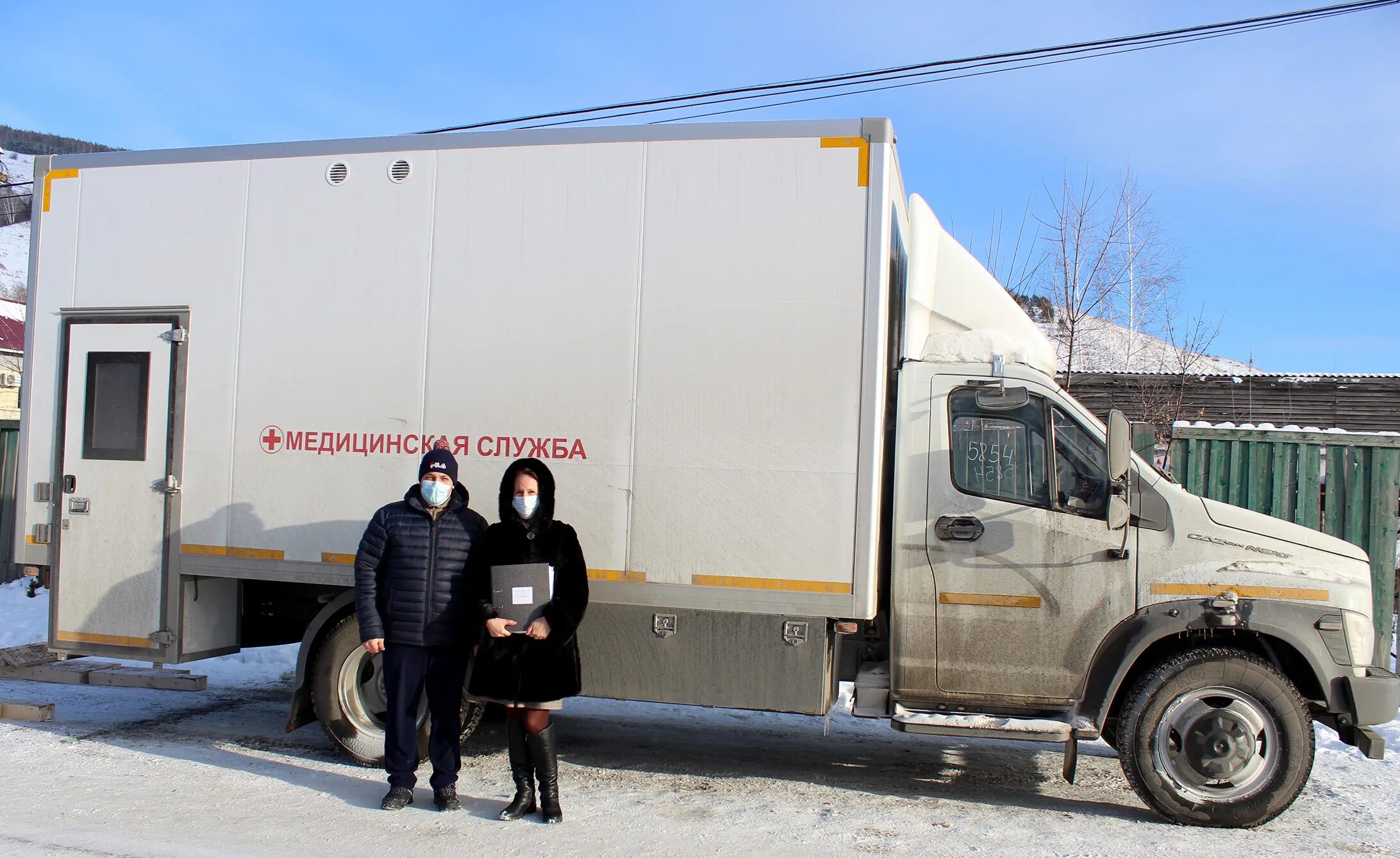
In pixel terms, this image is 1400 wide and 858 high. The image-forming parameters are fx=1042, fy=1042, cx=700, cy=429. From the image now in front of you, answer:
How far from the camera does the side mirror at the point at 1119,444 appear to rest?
198 inches

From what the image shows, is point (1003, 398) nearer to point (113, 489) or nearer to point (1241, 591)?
point (1241, 591)

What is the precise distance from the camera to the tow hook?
16.8ft

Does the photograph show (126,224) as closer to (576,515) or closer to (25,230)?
(576,515)

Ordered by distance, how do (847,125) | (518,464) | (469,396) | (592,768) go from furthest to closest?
(592,768) → (469,396) → (847,125) → (518,464)

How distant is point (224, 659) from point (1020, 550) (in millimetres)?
6787

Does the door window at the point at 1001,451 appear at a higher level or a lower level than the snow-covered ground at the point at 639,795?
higher

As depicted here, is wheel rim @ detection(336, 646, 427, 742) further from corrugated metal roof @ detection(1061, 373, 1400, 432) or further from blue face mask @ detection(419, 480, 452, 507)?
corrugated metal roof @ detection(1061, 373, 1400, 432)

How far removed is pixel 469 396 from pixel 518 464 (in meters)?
0.89

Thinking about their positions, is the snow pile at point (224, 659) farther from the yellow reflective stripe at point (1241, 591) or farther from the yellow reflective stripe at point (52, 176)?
the yellow reflective stripe at point (1241, 591)

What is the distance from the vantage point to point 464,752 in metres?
6.43

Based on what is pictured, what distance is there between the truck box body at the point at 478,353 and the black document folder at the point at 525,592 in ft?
2.01

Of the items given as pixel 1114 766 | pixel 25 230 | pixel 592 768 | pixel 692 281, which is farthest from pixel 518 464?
pixel 25 230

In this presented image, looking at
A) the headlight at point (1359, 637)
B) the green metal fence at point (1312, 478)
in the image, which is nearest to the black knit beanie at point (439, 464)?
the headlight at point (1359, 637)

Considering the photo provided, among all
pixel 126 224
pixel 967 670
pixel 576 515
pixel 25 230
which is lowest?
pixel 967 670
